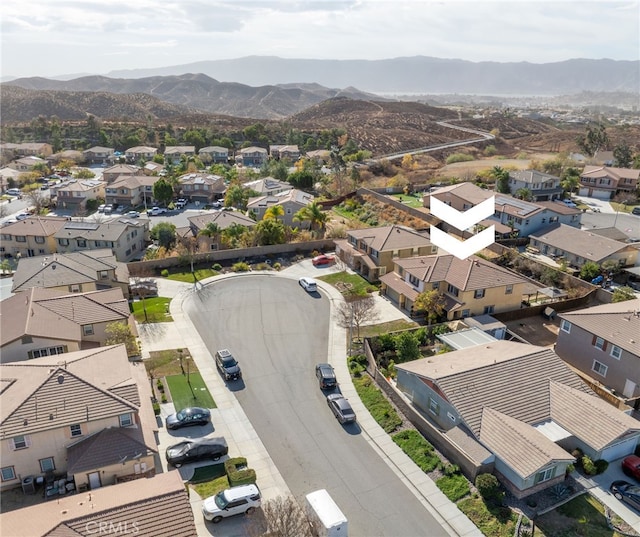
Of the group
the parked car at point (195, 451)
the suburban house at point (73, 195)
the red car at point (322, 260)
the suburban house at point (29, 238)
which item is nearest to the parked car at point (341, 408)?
the parked car at point (195, 451)

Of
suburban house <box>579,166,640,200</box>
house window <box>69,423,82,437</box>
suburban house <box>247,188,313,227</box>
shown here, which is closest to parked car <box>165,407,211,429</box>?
house window <box>69,423,82,437</box>

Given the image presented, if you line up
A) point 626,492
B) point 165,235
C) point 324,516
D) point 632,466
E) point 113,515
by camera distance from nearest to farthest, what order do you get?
1. point 113,515
2. point 324,516
3. point 626,492
4. point 632,466
5. point 165,235

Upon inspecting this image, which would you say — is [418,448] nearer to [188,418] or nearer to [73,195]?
[188,418]

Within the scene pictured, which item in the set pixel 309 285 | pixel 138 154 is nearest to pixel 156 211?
pixel 309 285

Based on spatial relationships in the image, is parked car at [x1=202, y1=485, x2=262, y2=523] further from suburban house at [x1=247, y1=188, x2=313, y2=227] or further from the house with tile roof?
suburban house at [x1=247, y1=188, x2=313, y2=227]

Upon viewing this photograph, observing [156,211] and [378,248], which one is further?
[156,211]

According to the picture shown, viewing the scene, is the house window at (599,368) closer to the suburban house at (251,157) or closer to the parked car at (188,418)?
the parked car at (188,418)
